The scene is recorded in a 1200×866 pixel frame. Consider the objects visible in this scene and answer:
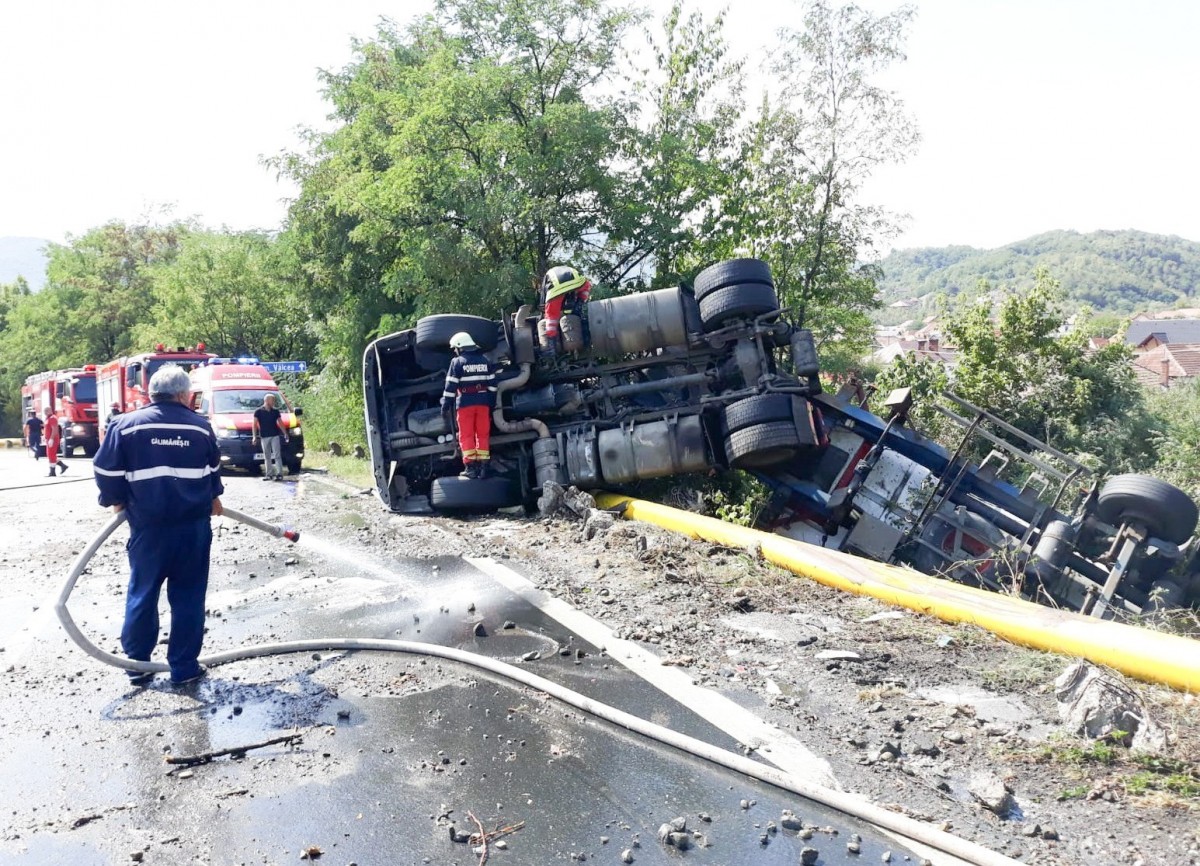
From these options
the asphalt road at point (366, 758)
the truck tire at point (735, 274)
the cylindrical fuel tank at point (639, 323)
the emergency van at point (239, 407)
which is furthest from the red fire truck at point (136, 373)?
the asphalt road at point (366, 758)

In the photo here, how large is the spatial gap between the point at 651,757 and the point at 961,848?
3.89 ft

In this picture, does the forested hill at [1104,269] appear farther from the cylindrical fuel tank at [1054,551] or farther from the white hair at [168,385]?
the white hair at [168,385]

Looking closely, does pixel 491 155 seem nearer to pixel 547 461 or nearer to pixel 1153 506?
pixel 547 461

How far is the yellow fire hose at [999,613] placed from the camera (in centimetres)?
376

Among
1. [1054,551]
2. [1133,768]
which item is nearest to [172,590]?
[1133,768]

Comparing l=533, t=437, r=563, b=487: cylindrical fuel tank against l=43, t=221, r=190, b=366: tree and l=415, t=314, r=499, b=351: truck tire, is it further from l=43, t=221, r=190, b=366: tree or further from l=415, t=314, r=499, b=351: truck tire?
l=43, t=221, r=190, b=366: tree

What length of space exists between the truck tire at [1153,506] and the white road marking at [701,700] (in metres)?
4.39

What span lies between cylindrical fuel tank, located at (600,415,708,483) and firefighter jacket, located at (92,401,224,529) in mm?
4878

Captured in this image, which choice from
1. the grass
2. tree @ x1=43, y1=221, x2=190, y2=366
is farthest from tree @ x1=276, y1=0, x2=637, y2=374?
tree @ x1=43, y1=221, x2=190, y2=366

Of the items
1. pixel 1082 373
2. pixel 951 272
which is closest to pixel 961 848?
pixel 1082 373

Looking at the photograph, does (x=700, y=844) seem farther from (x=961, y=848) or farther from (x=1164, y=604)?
(x=1164, y=604)

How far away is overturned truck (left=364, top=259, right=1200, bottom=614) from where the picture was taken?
7.18 m

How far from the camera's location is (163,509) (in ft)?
14.7

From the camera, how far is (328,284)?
18.5 metres
